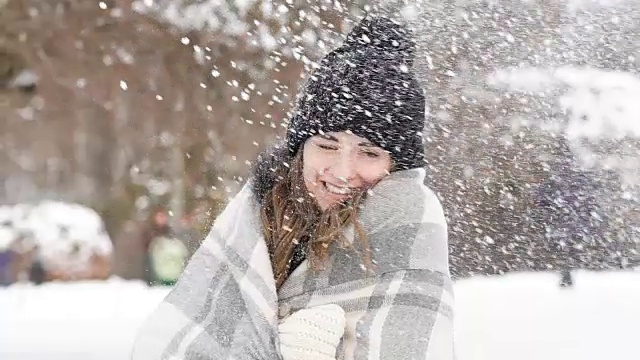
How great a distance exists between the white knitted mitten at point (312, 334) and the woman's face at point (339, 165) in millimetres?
106

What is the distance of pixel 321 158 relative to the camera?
2.05ft

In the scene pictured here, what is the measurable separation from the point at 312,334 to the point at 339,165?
0.16 m

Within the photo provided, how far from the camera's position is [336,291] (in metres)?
0.64

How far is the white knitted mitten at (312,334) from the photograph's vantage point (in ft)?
1.84

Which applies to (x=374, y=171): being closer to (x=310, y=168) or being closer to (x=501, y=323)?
(x=310, y=168)

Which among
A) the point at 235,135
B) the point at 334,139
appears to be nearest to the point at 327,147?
the point at 334,139

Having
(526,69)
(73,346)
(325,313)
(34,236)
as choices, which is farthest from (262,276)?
(34,236)

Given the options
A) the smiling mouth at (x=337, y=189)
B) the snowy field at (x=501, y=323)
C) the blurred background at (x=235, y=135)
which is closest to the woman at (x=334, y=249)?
the smiling mouth at (x=337, y=189)

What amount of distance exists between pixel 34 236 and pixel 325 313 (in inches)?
59.0

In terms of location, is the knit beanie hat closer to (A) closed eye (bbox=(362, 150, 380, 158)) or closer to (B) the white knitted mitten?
(A) closed eye (bbox=(362, 150, 380, 158))

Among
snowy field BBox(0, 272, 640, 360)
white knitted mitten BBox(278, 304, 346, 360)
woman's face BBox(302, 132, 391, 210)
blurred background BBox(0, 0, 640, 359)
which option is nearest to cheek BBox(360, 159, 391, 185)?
woman's face BBox(302, 132, 391, 210)

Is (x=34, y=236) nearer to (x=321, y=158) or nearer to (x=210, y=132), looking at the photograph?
(x=210, y=132)

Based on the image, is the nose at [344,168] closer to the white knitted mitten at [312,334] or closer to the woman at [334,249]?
the woman at [334,249]

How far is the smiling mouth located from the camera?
0.62 metres
